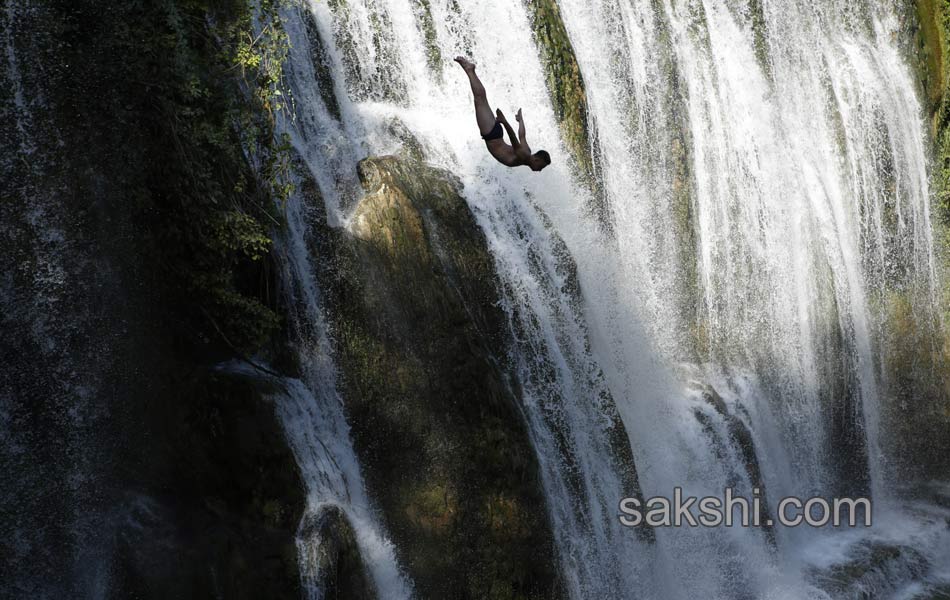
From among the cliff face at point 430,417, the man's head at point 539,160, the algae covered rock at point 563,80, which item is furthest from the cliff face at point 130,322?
the algae covered rock at point 563,80

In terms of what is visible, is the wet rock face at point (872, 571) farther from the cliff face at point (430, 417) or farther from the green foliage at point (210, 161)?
the green foliage at point (210, 161)

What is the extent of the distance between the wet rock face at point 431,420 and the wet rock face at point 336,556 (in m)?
0.43

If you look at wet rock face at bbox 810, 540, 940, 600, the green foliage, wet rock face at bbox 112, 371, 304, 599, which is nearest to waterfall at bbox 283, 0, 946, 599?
wet rock face at bbox 810, 540, 940, 600

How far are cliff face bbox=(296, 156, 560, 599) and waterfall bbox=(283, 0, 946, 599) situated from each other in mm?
265

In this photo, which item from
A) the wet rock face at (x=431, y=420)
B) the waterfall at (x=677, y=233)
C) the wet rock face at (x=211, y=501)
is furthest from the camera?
the waterfall at (x=677, y=233)

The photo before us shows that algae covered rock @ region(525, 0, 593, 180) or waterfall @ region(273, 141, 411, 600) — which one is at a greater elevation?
algae covered rock @ region(525, 0, 593, 180)

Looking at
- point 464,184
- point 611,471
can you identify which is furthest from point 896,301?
point 464,184

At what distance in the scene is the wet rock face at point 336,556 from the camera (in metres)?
8.34

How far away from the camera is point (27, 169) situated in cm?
775

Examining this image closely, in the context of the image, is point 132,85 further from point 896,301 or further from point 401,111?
point 896,301

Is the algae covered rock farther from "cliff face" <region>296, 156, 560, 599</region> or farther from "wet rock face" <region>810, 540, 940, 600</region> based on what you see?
"wet rock face" <region>810, 540, 940, 600</region>

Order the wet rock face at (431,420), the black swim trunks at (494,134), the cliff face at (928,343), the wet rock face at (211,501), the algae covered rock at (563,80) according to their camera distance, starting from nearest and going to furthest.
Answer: the black swim trunks at (494,134)
the wet rock face at (211,501)
the wet rock face at (431,420)
the algae covered rock at (563,80)
the cliff face at (928,343)

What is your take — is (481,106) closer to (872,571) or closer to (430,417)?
(430,417)

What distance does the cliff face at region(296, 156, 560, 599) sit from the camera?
29.3 ft
